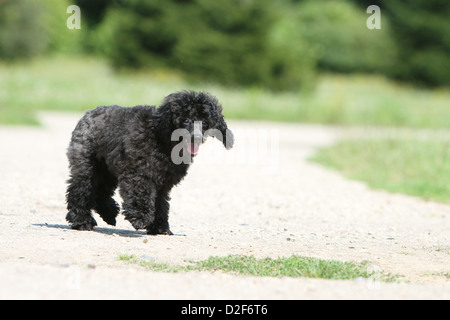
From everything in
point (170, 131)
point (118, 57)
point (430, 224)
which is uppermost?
point (118, 57)

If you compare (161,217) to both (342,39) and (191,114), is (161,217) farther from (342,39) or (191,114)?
(342,39)

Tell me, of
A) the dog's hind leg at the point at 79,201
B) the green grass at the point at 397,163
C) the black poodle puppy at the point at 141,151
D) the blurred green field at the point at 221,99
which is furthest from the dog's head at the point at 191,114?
the blurred green field at the point at 221,99

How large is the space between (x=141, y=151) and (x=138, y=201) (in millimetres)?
518

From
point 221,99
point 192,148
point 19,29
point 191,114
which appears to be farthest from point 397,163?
point 19,29

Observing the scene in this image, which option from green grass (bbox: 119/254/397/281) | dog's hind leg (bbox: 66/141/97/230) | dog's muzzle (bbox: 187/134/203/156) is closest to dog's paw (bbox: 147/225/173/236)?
dog's hind leg (bbox: 66/141/97/230)

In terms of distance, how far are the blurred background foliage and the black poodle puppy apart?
32.3 m

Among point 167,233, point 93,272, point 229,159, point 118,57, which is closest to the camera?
point 93,272

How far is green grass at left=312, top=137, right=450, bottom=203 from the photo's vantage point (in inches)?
567

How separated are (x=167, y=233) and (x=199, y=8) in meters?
37.8

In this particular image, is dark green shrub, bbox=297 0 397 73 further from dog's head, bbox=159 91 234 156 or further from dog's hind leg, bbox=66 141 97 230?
dog's head, bbox=159 91 234 156

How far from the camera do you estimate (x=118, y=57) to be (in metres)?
44.7

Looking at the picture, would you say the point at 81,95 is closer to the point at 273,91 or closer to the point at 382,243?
the point at 273,91

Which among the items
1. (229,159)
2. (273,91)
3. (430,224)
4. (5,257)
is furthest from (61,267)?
(273,91)

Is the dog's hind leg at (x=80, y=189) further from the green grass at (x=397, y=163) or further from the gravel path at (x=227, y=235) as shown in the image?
the green grass at (x=397, y=163)
